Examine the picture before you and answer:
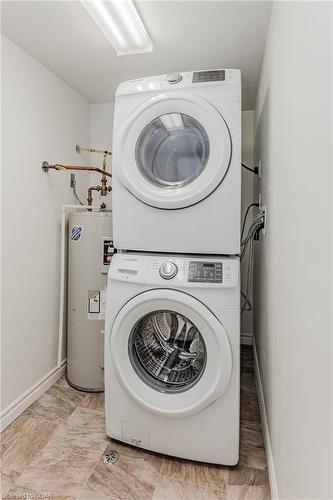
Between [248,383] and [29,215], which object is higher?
[29,215]

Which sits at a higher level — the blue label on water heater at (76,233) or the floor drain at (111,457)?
the blue label on water heater at (76,233)

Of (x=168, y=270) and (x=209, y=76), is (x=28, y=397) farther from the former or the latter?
(x=209, y=76)

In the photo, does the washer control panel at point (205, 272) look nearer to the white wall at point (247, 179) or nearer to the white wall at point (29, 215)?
the white wall at point (29, 215)

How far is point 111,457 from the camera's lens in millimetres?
A: 1595

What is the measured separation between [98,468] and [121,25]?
2289mm

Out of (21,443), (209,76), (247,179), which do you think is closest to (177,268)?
(209,76)

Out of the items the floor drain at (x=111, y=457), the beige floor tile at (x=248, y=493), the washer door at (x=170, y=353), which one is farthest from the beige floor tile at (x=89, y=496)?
the beige floor tile at (x=248, y=493)

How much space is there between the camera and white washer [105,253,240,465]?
1.46 m

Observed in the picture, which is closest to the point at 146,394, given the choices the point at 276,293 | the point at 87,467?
the point at 87,467

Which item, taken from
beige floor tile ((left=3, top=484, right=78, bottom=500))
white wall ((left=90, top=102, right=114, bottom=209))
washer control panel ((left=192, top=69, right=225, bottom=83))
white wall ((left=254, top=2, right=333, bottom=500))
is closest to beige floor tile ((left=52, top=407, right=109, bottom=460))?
beige floor tile ((left=3, top=484, right=78, bottom=500))

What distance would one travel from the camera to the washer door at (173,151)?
4.90 feet

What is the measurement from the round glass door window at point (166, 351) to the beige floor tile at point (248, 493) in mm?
491

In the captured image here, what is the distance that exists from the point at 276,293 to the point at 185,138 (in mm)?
928

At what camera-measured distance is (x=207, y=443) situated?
1.51m
